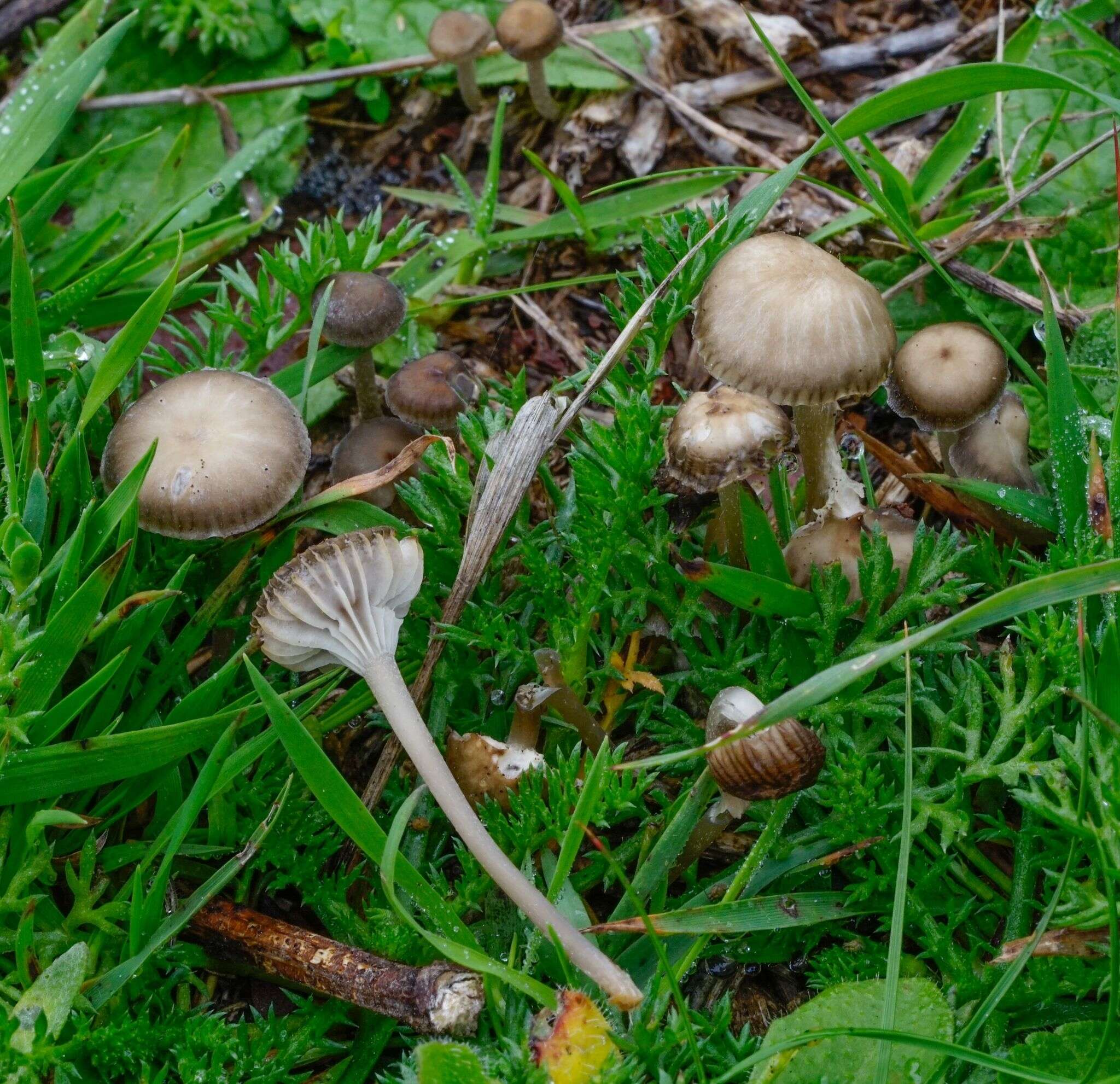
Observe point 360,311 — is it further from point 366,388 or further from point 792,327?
point 792,327

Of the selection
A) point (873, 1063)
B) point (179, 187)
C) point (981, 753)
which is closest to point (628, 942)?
point (873, 1063)

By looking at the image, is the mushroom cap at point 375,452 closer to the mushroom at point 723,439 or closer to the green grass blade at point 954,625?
the mushroom at point 723,439

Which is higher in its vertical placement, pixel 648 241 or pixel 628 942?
pixel 648 241

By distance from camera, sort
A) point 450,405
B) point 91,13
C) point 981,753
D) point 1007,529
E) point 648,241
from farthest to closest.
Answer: point 91,13, point 450,405, point 1007,529, point 648,241, point 981,753

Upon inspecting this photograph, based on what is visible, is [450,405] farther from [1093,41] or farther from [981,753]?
[1093,41]

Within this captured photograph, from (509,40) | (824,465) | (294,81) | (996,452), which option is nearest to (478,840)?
(824,465)

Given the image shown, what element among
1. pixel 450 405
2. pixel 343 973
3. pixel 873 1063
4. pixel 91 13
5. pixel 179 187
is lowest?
pixel 873 1063
